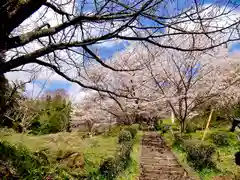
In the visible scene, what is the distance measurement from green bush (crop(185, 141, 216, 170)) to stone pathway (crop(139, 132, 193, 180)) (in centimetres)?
58

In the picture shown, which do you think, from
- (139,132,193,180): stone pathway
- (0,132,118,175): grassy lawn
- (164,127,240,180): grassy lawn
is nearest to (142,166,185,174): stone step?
(139,132,193,180): stone pathway

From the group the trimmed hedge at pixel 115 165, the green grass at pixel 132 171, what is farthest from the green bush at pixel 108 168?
the green grass at pixel 132 171

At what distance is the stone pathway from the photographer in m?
11.0

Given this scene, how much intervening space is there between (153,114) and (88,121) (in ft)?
19.8

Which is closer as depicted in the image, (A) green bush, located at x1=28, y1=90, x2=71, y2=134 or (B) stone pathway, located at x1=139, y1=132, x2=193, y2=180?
(B) stone pathway, located at x1=139, y1=132, x2=193, y2=180

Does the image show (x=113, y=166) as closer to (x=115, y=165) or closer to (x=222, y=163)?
(x=115, y=165)

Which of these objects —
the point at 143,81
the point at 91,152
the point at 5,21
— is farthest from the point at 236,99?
the point at 5,21

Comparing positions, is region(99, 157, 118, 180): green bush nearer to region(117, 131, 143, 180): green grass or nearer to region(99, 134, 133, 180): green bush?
region(99, 134, 133, 180): green bush

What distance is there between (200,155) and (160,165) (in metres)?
1.71

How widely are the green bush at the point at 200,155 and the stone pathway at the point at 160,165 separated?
583 millimetres

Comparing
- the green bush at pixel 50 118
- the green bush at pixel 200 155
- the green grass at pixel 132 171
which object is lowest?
the green grass at pixel 132 171

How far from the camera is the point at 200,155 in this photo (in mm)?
12008

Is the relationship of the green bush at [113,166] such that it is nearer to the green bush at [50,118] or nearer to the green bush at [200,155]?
the green bush at [200,155]

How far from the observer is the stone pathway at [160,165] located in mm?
11023
